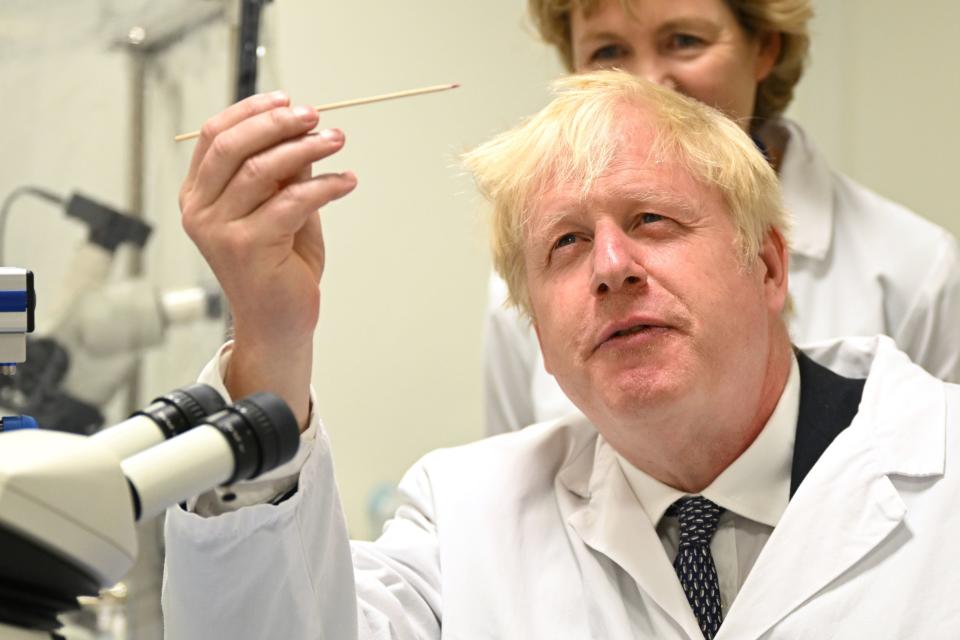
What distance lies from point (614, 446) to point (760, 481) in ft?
0.57

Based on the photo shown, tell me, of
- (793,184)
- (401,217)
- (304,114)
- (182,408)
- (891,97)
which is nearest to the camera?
(182,408)

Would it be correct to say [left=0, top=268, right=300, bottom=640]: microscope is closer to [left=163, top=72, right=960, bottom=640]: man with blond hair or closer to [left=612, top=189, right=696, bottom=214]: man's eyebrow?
[left=163, top=72, right=960, bottom=640]: man with blond hair

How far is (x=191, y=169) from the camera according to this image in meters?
1.14

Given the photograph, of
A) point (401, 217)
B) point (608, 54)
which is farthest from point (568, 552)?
point (401, 217)

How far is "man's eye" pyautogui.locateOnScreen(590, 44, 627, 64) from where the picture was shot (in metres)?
1.78

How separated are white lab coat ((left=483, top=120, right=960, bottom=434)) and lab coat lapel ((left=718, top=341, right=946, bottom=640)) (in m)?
0.42

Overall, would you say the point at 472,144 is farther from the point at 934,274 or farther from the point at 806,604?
the point at 806,604

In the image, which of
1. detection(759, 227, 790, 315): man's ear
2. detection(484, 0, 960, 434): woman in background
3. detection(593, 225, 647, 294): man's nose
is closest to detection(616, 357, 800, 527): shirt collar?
detection(759, 227, 790, 315): man's ear

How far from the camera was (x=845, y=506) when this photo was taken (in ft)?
4.12

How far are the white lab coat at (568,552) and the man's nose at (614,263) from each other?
10.8 inches

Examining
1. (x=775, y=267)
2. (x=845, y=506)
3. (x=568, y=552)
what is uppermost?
(x=775, y=267)

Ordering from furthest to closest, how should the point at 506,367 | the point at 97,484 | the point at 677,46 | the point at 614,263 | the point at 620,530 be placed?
the point at 506,367 → the point at 677,46 → the point at 620,530 → the point at 614,263 → the point at 97,484

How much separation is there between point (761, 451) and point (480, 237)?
19.5 inches

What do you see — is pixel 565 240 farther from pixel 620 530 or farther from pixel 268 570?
pixel 268 570
